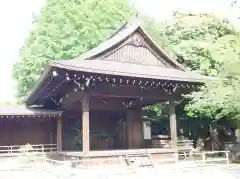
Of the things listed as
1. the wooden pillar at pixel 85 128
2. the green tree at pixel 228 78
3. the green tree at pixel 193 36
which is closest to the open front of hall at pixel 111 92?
the wooden pillar at pixel 85 128

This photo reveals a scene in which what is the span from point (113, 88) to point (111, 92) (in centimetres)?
21

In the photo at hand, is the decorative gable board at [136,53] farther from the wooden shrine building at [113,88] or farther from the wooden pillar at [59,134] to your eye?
the wooden pillar at [59,134]

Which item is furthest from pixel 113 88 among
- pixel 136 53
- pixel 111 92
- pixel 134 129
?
pixel 134 129

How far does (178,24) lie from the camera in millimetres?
24891

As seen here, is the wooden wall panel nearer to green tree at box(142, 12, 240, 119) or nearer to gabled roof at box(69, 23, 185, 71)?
gabled roof at box(69, 23, 185, 71)

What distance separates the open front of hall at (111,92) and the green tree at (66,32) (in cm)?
800

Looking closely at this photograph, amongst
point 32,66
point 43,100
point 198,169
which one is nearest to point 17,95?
point 32,66

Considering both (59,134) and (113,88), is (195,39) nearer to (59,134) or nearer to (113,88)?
(113,88)

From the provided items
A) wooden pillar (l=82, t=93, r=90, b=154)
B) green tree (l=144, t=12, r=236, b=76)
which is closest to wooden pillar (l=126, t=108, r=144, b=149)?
green tree (l=144, t=12, r=236, b=76)

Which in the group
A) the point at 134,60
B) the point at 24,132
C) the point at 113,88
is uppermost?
the point at 134,60

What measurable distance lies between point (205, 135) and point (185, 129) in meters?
1.44

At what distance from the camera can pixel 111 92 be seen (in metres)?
15.5

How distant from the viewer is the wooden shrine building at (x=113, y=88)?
14.2m

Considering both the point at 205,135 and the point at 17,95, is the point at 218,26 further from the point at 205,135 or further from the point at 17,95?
the point at 17,95
